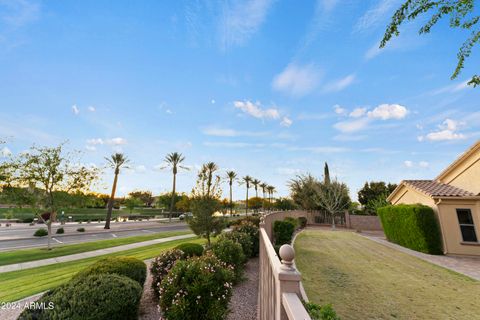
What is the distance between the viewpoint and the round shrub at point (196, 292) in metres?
4.21

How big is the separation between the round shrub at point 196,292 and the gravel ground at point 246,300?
0.96m

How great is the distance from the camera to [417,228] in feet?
42.8

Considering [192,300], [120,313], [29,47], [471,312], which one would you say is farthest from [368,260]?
[29,47]

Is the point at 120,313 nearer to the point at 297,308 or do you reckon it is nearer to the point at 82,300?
the point at 82,300

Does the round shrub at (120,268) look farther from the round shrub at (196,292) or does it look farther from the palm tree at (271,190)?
the palm tree at (271,190)

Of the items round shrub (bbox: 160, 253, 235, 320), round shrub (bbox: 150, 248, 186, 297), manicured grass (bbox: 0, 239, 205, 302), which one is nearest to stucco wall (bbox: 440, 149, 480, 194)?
round shrub (bbox: 160, 253, 235, 320)

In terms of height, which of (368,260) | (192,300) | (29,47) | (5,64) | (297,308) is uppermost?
(29,47)

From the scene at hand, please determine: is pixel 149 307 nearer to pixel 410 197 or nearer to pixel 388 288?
pixel 388 288

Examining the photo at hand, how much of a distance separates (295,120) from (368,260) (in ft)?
42.9

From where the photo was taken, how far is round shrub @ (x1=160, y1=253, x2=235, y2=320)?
421cm

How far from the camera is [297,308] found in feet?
5.00

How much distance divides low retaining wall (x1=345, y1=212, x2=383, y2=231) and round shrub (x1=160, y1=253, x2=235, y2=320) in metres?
27.6

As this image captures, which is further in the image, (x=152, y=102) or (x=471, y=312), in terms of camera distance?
(x=152, y=102)

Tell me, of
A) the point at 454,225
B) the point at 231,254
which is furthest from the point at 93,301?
the point at 454,225
